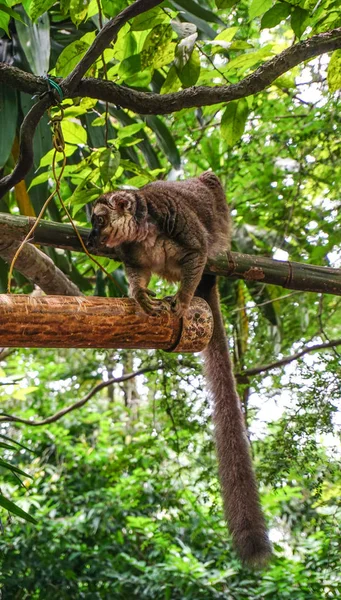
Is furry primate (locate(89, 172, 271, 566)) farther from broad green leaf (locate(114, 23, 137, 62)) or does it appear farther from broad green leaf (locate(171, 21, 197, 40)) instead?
broad green leaf (locate(171, 21, 197, 40))

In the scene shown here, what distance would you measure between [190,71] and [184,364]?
5.76 ft

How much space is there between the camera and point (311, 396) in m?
2.71

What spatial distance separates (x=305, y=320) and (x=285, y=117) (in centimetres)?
104

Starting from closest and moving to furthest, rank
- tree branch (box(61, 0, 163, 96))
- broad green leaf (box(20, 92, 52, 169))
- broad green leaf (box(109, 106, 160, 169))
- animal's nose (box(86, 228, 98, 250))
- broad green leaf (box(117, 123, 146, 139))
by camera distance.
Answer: tree branch (box(61, 0, 163, 96)) → broad green leaf (box(117, 123, 146, 139)) → animal's nose (box(86, 228, 98, 250)) → broad green leaf (box(20, 92, 52, 169)) → broad green leaf (box(109, 106, 160, 169))

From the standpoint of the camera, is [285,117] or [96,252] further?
[285,117]

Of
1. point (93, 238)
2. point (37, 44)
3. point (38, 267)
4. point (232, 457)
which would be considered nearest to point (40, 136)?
point (37, 44)

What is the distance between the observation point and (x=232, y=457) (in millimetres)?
2139

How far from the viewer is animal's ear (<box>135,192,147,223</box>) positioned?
2176 millimetres

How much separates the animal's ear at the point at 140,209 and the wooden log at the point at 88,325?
52cm

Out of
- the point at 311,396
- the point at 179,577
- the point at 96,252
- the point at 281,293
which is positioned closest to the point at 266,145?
the point at 281,293

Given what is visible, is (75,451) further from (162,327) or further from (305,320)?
(162,327)

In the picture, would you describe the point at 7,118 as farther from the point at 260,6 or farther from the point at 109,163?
the point at 260,6

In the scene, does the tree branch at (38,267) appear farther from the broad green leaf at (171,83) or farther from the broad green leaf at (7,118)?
the broad green leaf at (171,83)

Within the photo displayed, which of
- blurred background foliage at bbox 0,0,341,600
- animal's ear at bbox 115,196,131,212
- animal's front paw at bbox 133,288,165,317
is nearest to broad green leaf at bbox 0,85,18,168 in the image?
blurred background foliage at bbox 0,0,341,600
